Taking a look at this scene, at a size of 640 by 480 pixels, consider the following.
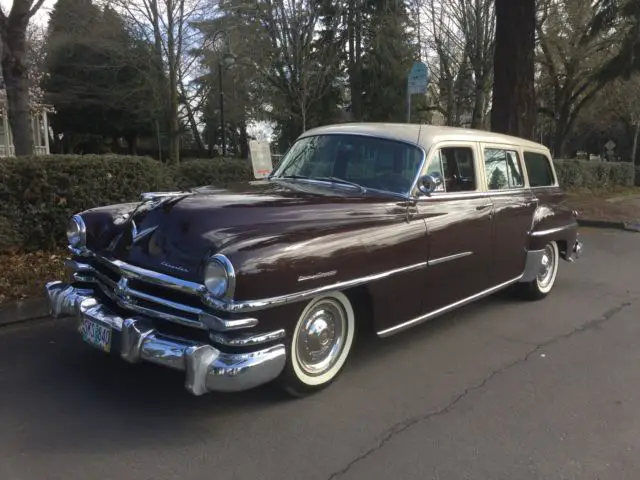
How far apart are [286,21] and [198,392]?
14.8 metres

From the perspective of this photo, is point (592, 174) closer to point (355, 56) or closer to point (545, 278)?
point (355, 56)

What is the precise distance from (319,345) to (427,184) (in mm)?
1496

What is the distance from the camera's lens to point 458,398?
12.9 ft

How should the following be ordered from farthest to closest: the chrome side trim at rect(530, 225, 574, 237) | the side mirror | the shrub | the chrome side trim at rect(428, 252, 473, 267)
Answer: the shrub → the chrome side trim at rect(530, 225, 574, 237) → the chrome side trim at rect(428, 252, 473, 267) → the side mirror

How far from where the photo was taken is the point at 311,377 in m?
3.87

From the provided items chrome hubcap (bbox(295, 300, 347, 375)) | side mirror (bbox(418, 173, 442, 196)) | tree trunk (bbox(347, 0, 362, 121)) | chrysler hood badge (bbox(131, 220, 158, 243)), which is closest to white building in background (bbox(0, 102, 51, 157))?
tree trunk (bbox(347, 0, 362, 121))

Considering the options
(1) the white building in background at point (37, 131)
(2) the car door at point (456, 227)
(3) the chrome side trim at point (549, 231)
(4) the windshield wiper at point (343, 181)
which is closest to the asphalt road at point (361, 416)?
(2) the car door at point (456, 227)

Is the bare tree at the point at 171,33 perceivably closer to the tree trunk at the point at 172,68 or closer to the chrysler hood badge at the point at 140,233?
the tree trunk at the point at 172,68

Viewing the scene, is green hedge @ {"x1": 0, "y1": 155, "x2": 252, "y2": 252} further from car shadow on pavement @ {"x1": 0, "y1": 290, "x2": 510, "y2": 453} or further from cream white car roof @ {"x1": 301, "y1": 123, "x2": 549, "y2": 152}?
car shadow on pavement @ {"x1": 0, "y1": 290, "x2": 510, "y2": 453}

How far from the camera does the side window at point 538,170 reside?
6313 mm

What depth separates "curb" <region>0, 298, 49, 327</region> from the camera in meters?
5.27

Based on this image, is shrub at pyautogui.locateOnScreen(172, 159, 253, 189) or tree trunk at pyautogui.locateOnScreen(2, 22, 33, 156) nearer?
tree trunk at pyautogui.locateOnScreen(2, 22, 33, 156)

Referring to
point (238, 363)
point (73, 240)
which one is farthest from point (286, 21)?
point (238, 363)

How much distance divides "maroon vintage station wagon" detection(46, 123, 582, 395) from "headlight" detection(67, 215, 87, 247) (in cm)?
2
